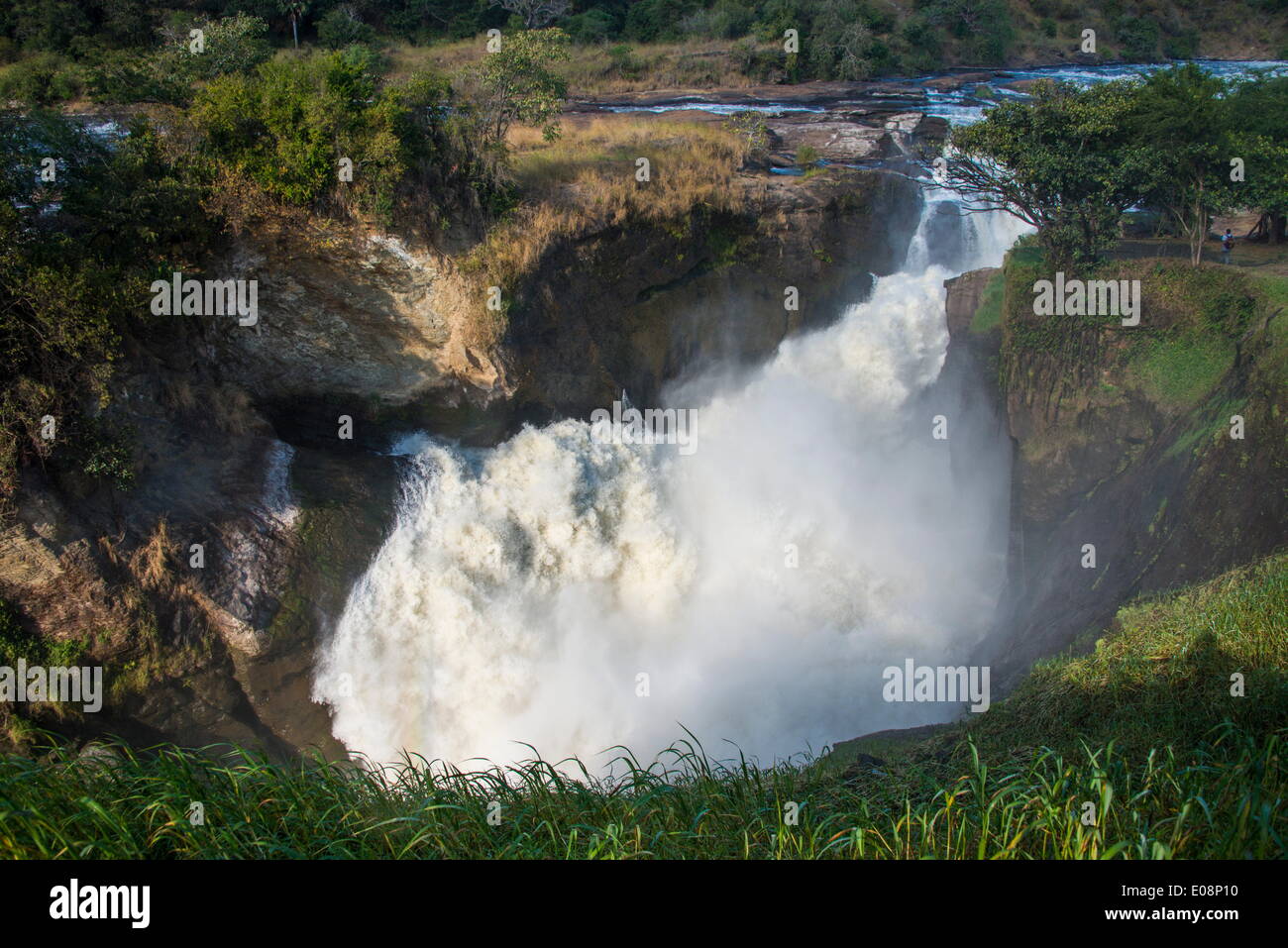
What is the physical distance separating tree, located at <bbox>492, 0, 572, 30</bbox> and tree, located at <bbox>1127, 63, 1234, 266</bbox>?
2292cm

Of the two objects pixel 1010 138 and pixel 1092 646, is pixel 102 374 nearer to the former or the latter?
pixel 1092 646

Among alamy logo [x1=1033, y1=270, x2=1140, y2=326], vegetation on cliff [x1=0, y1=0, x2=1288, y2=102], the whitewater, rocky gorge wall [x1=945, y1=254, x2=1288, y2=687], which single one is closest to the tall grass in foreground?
rocky gorge wall [x1=945, y1=254, x2=1288, y2=687]

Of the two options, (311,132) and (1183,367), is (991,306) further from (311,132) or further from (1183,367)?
(311,132)

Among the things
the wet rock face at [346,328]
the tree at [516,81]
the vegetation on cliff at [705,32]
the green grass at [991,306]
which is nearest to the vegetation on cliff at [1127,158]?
the green grass at [991,306]

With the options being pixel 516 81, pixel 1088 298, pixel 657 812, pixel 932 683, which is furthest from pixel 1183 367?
pixel 657 812

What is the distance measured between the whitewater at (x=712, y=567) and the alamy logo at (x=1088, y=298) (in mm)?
2692

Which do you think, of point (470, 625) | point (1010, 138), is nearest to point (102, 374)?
point (470, 625)

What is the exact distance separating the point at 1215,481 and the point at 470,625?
38.3 feet

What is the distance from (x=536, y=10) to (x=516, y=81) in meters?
19.4

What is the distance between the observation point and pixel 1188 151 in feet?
55.0

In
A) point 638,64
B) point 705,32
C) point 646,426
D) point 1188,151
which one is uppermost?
point 705,32

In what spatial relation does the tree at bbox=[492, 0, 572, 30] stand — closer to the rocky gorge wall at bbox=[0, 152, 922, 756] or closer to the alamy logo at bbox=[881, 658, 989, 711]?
the rocky gorge wall at bbox=[0, 152, 922, 756]

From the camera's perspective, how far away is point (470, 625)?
43.3 ft

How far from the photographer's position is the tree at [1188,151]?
1664 cm
